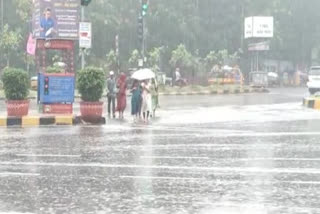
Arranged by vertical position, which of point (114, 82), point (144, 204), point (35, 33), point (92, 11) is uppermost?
point (92, 11)

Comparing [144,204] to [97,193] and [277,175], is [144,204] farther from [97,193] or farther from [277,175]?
[277,175]

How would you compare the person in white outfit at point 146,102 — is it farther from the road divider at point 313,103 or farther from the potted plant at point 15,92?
the road divider at point 313,103

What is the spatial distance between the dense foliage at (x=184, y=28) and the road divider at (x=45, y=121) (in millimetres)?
29433

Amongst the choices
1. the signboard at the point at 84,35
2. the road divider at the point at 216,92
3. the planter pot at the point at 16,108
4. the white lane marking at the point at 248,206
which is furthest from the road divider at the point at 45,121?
the road divider at the point at 216,92

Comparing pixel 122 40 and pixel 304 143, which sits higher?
pixel 122 40

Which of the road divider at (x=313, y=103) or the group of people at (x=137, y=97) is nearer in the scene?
the group of people at (x=137, y=97)

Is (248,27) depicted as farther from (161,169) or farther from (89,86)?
(161,169)

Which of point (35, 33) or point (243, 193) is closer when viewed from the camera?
point (243, 193)

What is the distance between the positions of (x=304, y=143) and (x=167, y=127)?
17.2 ft

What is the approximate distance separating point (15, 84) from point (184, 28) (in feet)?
133

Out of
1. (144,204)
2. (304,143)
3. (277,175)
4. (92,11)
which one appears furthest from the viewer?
(92,11)

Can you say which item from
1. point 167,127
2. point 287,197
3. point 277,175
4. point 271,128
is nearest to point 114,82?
point 167,127

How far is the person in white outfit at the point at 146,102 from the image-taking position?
20109 mm

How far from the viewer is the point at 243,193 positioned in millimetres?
7648
